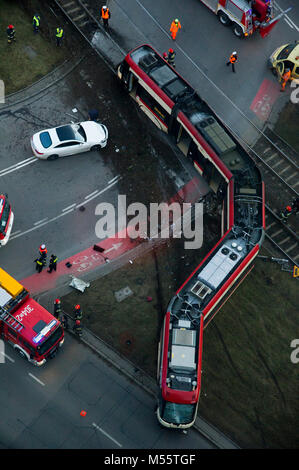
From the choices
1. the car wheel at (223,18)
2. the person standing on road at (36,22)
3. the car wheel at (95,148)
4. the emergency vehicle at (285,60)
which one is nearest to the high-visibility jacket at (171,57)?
the car wheel at (223,18)

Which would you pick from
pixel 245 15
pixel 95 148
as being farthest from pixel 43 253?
pixel 245 15

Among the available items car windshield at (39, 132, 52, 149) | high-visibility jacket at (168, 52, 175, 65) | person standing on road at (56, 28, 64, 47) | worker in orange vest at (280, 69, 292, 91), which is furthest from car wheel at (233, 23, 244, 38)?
car windshield at (39, 132, 52, 149)

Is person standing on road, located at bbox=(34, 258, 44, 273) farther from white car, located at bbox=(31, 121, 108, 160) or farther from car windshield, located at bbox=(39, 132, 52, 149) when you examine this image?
car windshield, located at bbox=(39, 132, 52, 149)

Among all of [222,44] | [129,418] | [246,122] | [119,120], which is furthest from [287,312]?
[222,44]

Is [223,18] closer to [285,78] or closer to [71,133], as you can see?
[285,78]

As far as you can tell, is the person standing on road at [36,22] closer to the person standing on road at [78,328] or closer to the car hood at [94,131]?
the car hood at [94,131]

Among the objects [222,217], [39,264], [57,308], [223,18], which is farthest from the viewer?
[223,18]

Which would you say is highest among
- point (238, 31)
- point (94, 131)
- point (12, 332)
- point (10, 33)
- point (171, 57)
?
point (10, 33)
